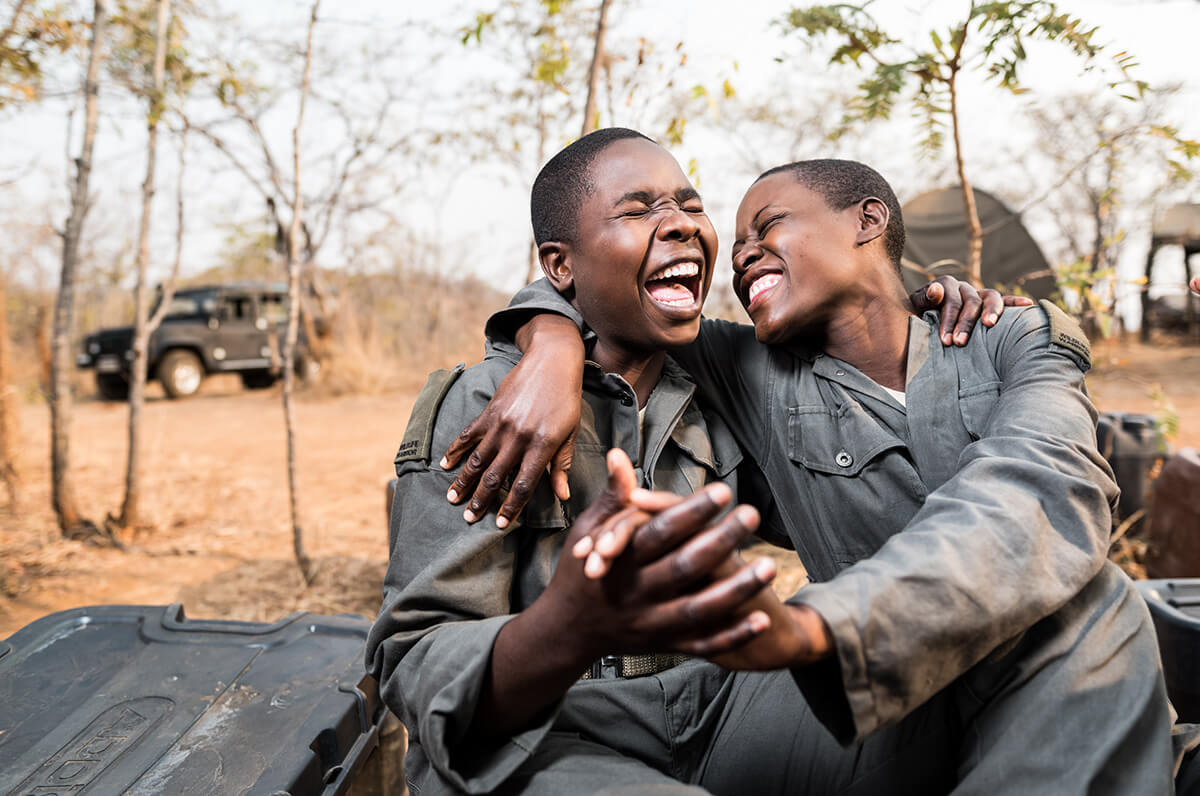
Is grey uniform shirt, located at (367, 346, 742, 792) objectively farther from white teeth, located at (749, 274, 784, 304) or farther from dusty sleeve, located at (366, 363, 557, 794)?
white teeth, located at (749, 274, 784, 304)

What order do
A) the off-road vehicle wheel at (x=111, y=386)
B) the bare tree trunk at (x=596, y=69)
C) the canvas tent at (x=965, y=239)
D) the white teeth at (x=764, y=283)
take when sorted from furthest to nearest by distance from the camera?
1. the off-road vehicle wheel at (x=111, y=386)
2. the canvas tent at (x=965, y=239)
3. the bare tree trunk at (x=596, y=69)
4. the white teeth at (x=764, y=283)

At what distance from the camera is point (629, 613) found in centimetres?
94

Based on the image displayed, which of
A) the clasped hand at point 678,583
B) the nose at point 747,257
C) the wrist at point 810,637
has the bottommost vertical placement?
the wrist at point 810,637

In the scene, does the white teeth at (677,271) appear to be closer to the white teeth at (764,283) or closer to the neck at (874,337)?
the white teeth at (764,283)

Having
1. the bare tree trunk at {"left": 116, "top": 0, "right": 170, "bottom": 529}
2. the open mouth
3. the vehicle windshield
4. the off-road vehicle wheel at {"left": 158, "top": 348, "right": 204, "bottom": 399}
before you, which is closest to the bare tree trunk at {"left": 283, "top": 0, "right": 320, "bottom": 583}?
the bare tree trunk at {"left": 116, "top": 0, "right": 170, "bottom": 529}

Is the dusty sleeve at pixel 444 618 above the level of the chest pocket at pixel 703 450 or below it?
below

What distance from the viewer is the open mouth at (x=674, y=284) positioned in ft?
5.31

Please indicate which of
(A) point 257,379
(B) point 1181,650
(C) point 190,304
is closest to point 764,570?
(B) point 1181,650

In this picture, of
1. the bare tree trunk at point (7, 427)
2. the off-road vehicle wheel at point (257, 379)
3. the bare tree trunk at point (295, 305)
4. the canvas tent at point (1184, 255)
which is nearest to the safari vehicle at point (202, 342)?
the off-road vehicle wheel at point (257, 379)

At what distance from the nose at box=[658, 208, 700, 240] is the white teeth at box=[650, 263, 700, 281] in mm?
55

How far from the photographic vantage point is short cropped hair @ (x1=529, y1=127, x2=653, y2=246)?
1.68m

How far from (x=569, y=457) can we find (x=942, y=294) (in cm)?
97

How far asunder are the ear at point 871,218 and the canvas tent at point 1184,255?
39.4 feet

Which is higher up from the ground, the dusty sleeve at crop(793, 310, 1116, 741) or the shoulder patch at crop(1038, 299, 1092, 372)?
the shoulder patch at crop(1038, 299, 1092, 372)
